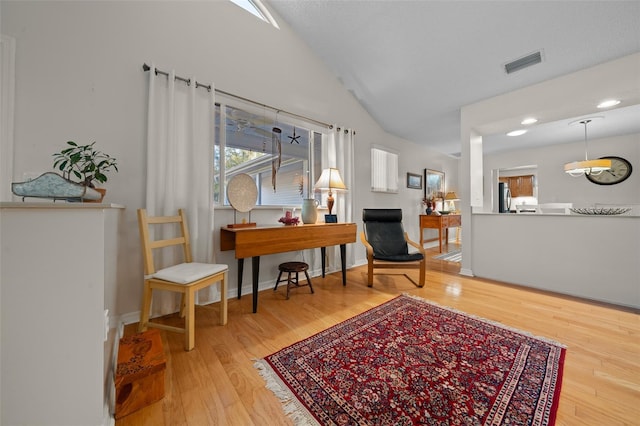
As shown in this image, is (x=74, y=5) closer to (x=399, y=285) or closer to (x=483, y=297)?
(x=399, y=285)

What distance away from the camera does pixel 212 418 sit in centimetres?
105

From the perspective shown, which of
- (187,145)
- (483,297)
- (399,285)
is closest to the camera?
(187,145)

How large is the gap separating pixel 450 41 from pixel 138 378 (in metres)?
3.70

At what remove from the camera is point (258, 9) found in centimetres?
280

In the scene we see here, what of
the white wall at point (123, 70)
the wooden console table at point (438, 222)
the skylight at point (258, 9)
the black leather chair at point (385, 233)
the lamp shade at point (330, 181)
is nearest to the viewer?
the white wall at point (123, 70)

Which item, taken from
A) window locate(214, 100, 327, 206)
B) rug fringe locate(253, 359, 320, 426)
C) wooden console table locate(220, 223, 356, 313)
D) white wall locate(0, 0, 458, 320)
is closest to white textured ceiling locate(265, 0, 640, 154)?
white wall locate(0, 0, 458, 320)

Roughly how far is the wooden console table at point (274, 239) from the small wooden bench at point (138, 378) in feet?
3.03

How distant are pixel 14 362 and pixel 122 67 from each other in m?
2.13

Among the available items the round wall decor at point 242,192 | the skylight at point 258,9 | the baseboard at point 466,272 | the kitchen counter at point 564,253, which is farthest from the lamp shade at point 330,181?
the baseboard at point 466,272

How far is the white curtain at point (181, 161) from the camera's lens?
200cm

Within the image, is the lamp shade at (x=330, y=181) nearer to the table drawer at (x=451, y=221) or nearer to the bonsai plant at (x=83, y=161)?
the bonsai plant at (x=83, y=161)

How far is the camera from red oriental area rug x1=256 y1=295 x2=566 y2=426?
107cm

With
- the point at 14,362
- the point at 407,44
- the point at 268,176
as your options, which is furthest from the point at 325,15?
the point at 14,362

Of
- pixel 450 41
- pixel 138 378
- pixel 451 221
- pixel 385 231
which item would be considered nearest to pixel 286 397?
pixel 138 378
